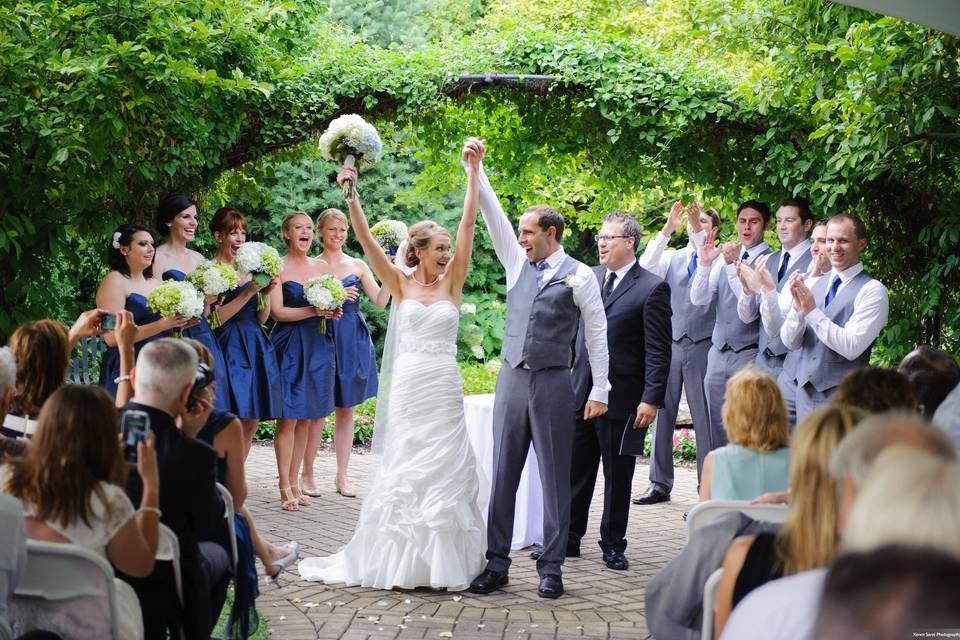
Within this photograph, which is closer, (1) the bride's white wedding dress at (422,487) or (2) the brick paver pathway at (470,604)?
(2) the brick paver pathway at (470,604)

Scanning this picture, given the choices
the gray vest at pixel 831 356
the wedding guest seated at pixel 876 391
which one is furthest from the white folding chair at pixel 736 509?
the gray vest at pixel 831 356

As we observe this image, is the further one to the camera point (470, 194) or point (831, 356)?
point (831, 356)

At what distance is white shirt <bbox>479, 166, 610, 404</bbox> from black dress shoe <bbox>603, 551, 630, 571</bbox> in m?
1.02

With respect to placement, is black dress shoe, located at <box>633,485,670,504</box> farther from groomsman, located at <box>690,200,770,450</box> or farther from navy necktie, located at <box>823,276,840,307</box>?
navy necktie, located at <box>823,276,840,307</box>

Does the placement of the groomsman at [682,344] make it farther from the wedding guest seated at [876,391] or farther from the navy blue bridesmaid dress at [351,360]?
the wedding guest seated at [876,391]

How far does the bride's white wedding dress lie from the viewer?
5.61 meters

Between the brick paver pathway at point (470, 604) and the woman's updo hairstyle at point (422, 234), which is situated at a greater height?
the woman's updo hairstyle at point (422, 234)

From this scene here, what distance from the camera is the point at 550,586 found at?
555 centimetres

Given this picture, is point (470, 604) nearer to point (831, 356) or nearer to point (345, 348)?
point (831, 356)

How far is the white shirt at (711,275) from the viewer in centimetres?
746

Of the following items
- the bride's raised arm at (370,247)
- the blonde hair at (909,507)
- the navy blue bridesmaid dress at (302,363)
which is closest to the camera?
the blonde hair at (909,507)

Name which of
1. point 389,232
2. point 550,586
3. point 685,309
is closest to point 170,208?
point 389,232

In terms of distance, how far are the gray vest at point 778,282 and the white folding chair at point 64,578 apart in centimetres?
479

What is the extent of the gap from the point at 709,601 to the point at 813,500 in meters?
0.49
